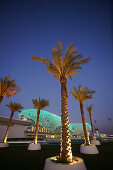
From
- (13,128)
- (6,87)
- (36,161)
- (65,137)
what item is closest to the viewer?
(65,137)

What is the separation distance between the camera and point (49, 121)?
80.9 m

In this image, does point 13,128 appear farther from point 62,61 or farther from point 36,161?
point 62,61

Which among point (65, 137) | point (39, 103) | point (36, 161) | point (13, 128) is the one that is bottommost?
point (36, 161)

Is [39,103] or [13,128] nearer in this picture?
[39,103]

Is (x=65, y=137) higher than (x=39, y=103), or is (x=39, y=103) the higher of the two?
(x=39, y=103)

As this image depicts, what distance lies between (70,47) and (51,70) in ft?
7.95

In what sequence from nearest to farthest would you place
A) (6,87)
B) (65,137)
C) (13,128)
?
(65,137) → (6,87) → (13,128)

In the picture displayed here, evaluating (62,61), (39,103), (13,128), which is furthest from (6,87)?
(13,128)

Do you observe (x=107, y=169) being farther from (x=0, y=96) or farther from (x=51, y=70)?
(x=0, y=96)

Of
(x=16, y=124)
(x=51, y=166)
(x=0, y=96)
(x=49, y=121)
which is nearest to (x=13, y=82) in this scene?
(x=0, y=96)

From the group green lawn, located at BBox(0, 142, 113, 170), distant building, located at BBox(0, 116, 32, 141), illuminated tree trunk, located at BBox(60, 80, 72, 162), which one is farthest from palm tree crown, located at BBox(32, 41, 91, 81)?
distant building, located at BBox(0, 116, 32, 141)

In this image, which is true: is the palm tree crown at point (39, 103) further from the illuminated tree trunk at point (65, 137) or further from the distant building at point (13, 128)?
the distant building at point (13, 128)

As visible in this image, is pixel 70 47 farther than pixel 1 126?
No

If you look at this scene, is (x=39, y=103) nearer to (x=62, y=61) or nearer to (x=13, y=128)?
(x=62, y=61)
